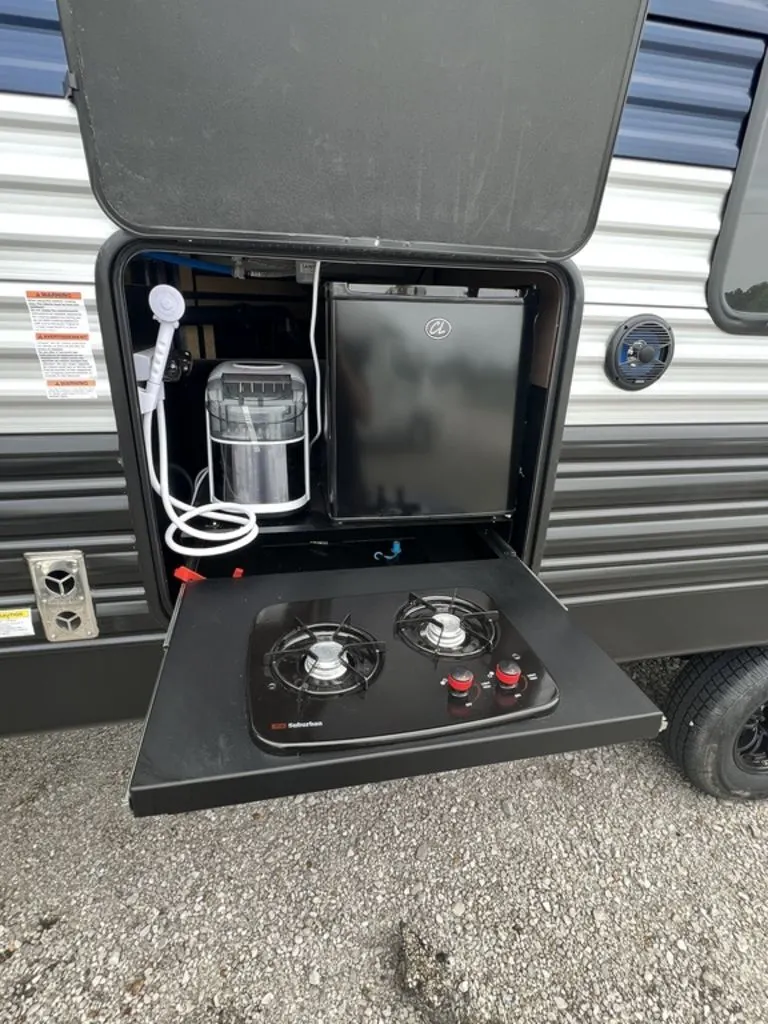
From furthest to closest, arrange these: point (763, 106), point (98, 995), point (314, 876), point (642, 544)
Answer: point (314, 876), point (642, 544), point (98, 995), point (763, 106)

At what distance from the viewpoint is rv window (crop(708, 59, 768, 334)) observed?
1.14m

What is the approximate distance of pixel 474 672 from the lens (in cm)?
100

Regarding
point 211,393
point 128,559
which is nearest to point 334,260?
point 211,393

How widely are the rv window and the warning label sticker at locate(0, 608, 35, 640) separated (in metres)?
1.59

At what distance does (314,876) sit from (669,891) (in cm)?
102

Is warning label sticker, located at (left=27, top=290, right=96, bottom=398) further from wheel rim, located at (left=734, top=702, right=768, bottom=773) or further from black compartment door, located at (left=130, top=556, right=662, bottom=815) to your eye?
wheel rim, located at (left=734, top=702, right=768, bottom=773)

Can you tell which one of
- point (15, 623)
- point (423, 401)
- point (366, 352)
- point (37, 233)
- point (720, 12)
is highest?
point (720, 12)

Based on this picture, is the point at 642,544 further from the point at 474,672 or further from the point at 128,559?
the point at 128,559

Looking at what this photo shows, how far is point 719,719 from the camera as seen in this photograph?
5.80ft

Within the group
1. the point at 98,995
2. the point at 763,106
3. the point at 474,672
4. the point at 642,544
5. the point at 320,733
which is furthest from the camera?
the point at 642,544

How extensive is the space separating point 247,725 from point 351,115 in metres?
1.00

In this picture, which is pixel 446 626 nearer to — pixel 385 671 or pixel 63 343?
pixel 385 671

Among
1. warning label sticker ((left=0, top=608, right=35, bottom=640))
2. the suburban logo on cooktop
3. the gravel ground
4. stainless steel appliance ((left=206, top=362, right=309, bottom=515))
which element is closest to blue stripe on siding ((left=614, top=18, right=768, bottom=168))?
the suburban logo on cooktop

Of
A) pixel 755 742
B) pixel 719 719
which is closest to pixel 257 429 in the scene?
pixel 719 719
